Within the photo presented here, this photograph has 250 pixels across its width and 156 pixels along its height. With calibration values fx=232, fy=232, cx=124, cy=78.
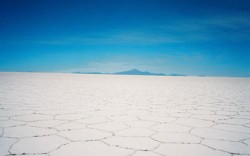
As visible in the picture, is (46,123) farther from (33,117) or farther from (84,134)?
(84,134)

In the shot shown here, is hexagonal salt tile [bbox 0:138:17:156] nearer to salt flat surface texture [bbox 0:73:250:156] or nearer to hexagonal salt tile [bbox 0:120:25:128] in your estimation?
salt flat surface texture [bbox 0:73:250:156]

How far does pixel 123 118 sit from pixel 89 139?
78 centimetres

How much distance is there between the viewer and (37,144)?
1554 mm

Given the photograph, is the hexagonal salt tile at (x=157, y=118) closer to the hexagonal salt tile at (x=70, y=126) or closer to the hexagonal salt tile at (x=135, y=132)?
the hexagonal salt tile at (x=135, y=132)

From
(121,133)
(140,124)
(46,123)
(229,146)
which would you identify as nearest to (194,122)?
(140,124)

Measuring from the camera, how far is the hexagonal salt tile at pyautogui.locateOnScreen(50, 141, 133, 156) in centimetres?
141

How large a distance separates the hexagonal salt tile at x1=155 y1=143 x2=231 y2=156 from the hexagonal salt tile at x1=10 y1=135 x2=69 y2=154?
0.67m

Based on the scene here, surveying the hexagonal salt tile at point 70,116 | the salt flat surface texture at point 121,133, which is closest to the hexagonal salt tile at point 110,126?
the salt flat surface texture at point 121,133

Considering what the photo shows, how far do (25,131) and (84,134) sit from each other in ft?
1.59

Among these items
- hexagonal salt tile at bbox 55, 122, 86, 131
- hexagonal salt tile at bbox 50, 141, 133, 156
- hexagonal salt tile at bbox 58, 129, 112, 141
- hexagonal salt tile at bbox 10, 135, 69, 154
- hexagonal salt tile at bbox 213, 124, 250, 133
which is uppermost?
hexagonal salt tile at bbox 55, 122, 86, 131

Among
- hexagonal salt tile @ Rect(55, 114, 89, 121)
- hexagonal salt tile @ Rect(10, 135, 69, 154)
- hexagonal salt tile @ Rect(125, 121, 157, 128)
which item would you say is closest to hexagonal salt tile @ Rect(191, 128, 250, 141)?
hexagonal salt tile @ Rect(125, 121, 157, 128)

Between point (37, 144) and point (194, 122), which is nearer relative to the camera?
point (37, 144)

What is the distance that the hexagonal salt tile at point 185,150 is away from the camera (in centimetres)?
143

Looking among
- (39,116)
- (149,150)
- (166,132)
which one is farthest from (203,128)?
(39,116)
